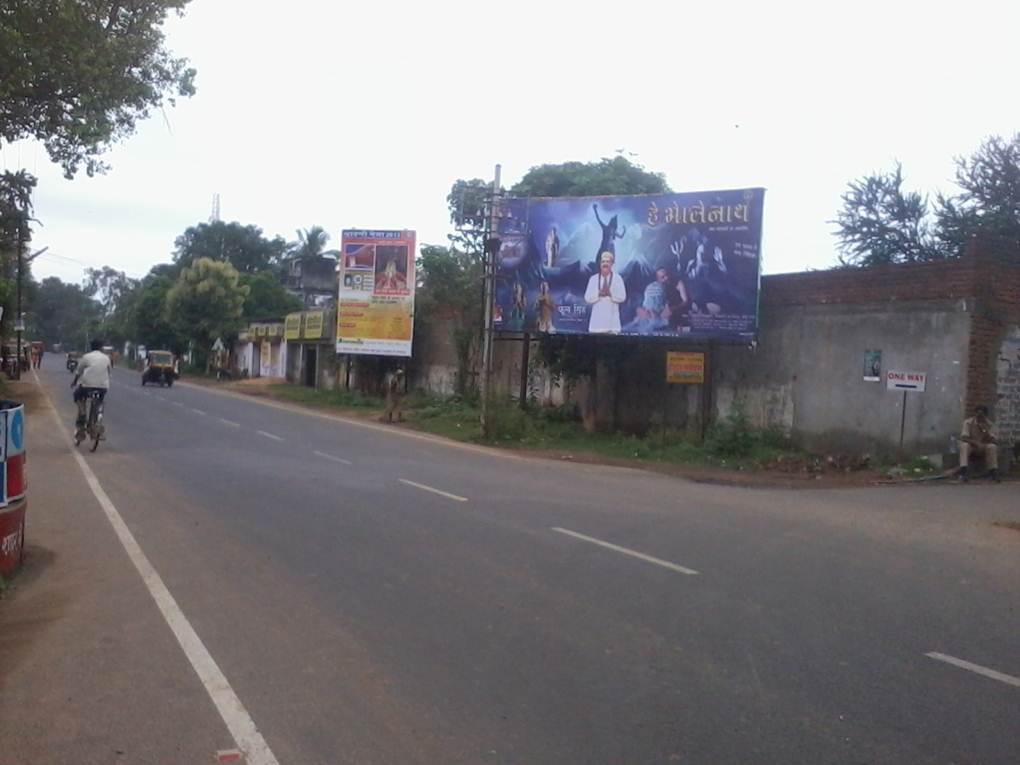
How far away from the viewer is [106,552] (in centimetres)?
1021

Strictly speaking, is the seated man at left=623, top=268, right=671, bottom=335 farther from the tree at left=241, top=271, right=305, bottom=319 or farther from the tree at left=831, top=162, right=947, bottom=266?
the tree at left=241, top=271, right=305, bottom=319

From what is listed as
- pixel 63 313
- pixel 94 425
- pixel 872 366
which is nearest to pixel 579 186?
pixel 872 366

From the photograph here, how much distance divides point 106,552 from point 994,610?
775cm

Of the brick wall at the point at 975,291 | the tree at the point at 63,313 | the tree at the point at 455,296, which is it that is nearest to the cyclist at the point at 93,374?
the brick wall at the point at 975,291

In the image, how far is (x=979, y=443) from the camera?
779 inches

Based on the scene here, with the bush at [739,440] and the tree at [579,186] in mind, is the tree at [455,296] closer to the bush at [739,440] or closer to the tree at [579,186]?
the tree at [579,186]

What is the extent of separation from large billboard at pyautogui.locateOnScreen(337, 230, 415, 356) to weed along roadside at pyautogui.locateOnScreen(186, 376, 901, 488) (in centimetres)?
749

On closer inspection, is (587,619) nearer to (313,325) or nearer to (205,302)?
(313,325)

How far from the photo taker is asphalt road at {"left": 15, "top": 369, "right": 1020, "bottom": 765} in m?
5.51

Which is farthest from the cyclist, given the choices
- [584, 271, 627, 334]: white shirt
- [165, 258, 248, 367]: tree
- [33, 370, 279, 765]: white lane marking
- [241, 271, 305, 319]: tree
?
[241, 271, 305, 319]: tree

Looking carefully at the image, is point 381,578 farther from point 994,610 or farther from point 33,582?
point 994,610

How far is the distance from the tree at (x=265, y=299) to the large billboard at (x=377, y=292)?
43.5 meters

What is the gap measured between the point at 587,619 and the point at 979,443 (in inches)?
566

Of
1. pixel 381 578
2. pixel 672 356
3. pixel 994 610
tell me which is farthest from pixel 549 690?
pixel 672 356
